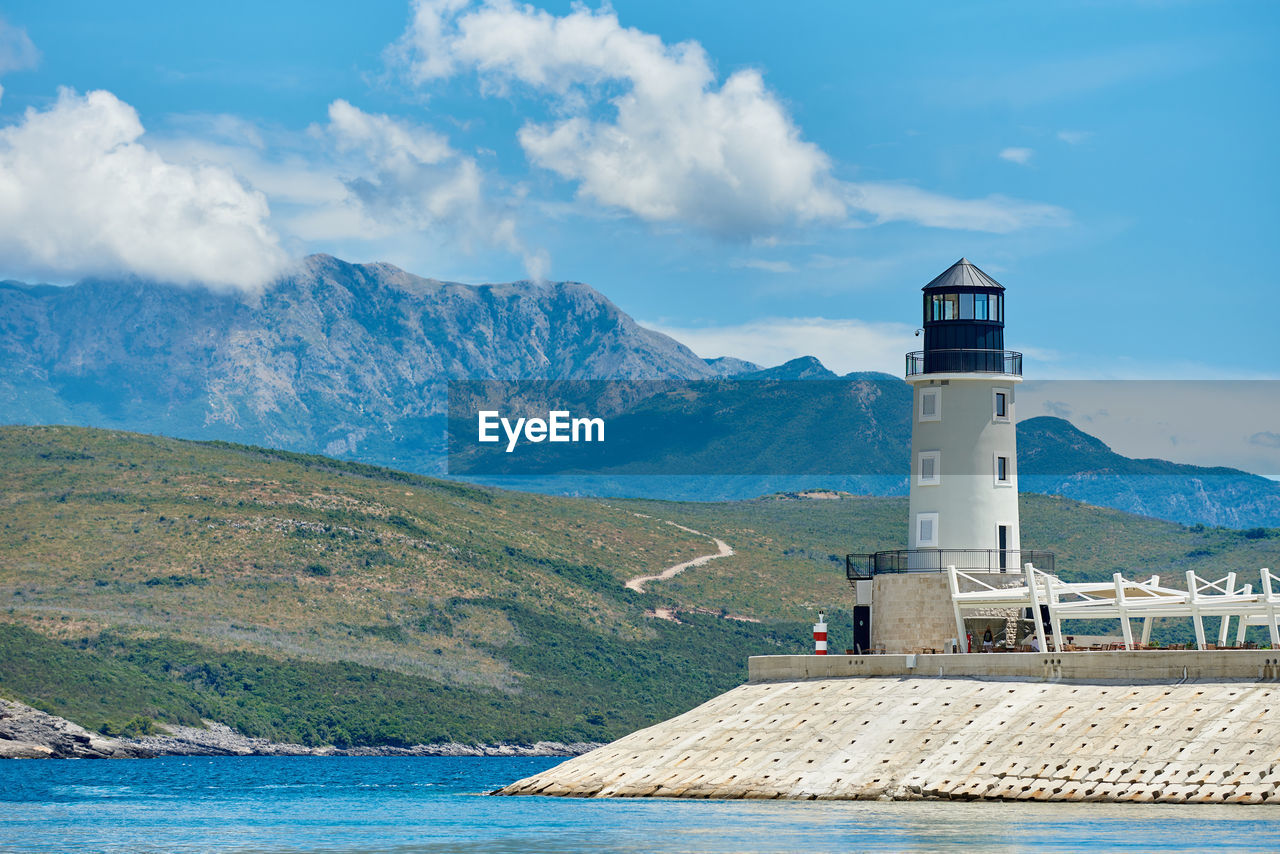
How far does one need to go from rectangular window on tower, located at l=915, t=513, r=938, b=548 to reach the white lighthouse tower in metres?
0.03

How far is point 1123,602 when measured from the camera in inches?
1994

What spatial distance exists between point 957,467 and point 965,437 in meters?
1.02

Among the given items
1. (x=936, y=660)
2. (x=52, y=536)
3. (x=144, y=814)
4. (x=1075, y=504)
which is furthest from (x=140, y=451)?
(x=936, y=660)

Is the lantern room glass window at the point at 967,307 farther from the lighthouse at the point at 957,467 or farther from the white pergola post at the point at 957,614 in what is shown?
the white pergola post at the point at 957,614

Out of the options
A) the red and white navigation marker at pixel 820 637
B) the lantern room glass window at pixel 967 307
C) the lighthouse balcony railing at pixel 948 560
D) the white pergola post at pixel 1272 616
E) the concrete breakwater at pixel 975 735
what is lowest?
the concrete breakwater at pixel 975 735

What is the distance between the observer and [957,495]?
6034 centimetres

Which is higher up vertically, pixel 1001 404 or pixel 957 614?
pixel 1001 404

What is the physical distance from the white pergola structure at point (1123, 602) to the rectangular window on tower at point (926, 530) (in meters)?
1.81

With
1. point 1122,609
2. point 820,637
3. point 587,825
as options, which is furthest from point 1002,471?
point 587,825

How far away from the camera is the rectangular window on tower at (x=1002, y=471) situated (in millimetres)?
60562

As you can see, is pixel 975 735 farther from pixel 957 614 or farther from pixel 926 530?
pixel 926 530

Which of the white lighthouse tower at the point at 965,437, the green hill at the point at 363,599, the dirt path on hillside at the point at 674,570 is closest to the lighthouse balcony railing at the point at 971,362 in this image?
the white lighthouse tower at the point at 965,437

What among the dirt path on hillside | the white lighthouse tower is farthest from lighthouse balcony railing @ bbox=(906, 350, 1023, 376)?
the dirt path on hillside

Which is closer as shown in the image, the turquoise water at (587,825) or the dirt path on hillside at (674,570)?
the turquoise water at (587,825)
